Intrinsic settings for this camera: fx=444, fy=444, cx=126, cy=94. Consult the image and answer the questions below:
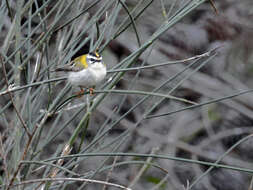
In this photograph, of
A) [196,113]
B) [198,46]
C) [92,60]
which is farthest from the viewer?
[196,113]

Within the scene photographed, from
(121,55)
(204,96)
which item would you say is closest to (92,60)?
(121,55)

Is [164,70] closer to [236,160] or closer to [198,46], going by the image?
[198,46]

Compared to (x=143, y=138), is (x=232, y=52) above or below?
above

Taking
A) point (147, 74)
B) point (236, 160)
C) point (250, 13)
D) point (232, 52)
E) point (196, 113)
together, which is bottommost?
point (236, 160)

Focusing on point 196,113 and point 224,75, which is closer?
Result: point 224,75

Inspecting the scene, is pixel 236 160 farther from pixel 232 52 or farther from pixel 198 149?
pixel 232 52

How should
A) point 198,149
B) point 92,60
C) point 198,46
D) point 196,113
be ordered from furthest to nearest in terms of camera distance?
point 196,113 < point 198,46 < point 198,149 < point 92,60

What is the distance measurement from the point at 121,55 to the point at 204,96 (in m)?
1.37

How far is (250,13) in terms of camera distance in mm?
6980

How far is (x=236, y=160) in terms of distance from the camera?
6.50 metres

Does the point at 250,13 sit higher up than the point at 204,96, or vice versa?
the point at 250,13

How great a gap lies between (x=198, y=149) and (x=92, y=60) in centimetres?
349

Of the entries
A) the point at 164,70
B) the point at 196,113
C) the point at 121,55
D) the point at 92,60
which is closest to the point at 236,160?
the point at 196,113

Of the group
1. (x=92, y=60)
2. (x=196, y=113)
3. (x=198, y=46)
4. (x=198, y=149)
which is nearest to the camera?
(x=92, y=60)
